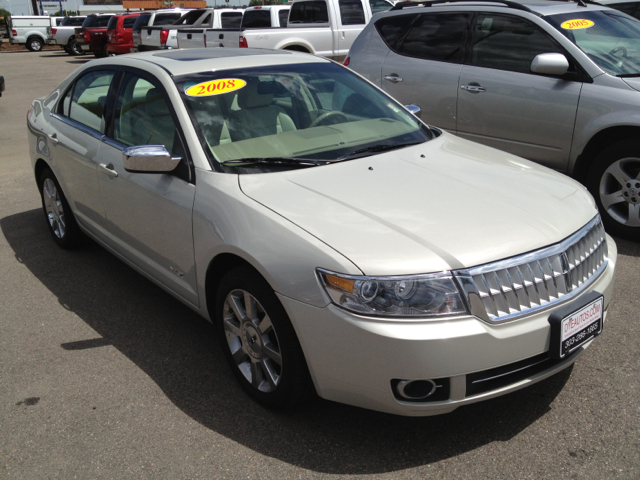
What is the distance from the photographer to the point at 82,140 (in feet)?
14.5

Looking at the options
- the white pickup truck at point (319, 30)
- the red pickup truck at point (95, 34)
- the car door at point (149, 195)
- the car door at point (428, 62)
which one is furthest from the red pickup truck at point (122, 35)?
the car door at point (149, 195)

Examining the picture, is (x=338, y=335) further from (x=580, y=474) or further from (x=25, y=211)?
(x=25, y=211)

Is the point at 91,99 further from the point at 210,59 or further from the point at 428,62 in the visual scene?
the point at 428,62

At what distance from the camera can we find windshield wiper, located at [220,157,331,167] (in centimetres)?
332

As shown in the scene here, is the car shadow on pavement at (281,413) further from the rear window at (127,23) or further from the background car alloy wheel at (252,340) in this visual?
the rear window at (127,23)

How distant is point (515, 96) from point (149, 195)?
138 inches

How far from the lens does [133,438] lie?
2945 millimetres

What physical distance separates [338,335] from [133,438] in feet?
3.81

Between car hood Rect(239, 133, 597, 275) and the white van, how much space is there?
1447 inches

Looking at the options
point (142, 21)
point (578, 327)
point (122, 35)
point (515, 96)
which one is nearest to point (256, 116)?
point (578, 327)

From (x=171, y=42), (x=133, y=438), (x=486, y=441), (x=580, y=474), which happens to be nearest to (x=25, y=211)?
(x=133, y=438)

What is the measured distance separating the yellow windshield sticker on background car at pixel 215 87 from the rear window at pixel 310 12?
449 inches

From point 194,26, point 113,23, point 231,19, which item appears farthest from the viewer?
point 113,23

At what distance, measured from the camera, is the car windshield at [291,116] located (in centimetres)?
347
